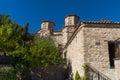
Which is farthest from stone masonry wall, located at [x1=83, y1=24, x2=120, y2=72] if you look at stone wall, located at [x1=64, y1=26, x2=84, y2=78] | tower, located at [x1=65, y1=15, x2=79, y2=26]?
tower, located at [x1=65, y1=15, x2=79, y2=26]

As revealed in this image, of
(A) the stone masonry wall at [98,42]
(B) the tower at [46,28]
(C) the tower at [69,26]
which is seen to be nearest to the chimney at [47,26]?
(B) the tower at [46,28]

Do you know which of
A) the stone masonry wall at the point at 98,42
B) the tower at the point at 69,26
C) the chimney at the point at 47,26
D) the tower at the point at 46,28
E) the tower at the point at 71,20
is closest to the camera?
the stone masonry wall at the point at 98,42

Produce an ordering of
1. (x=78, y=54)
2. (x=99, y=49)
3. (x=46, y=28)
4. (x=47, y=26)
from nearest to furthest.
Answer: (x=99, y=49)
(x=78, y=54)
(x=46, y=28)
(x=47, y=26)

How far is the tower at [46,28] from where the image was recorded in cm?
3660

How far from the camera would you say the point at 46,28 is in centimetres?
3694

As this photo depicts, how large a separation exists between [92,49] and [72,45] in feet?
16.5

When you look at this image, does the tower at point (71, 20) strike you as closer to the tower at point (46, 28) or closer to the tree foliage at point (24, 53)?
the tower at point (46, 28)

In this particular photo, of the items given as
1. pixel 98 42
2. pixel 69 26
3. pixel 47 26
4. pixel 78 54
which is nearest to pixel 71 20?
pixel 69 26

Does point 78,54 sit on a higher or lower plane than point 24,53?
lower

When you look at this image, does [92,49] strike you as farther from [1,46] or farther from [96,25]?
[1,46]

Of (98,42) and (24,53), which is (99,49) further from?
(24,53)

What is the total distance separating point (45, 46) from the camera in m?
24.6

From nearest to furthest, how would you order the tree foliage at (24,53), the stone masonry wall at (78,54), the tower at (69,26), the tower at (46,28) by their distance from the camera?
the stone masonry wall at (78,54), the tree foliage at (24,53), the tower at (69,26), the tower at (46,28)

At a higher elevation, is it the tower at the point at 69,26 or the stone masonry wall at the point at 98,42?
the tower at the point at 69,26
